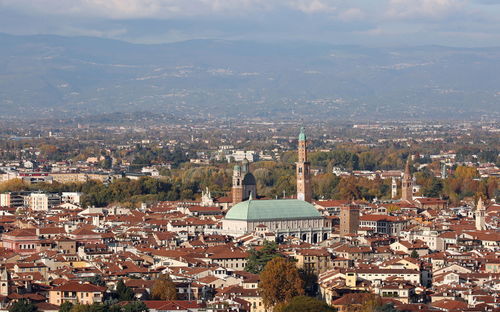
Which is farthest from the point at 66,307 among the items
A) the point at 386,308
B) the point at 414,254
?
the point at 414,254

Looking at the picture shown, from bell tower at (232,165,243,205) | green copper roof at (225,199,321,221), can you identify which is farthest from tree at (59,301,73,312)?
bell tower at (232,165,243,205)

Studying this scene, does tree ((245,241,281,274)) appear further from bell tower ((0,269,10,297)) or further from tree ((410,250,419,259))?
bell tower ((0,269,10,297))

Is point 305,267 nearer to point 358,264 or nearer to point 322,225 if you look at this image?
point 358,264

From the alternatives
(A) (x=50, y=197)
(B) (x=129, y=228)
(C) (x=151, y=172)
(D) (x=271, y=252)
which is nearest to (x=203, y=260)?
(D) (x=271, y=252)

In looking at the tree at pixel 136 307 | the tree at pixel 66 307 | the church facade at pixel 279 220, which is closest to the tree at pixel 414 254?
the church facade at pixel 279 220

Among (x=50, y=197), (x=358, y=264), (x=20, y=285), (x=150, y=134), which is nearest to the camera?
(x=20, y=285)
